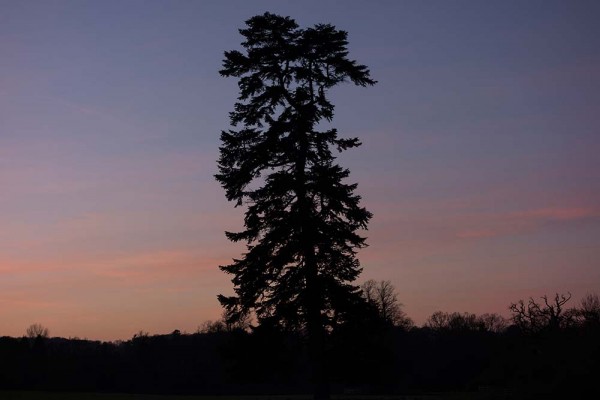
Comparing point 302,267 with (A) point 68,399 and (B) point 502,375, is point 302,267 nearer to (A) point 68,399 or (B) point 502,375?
(B) point 502,375

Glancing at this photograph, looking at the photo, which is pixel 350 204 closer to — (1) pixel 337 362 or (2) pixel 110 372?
(1) pixel 337 362

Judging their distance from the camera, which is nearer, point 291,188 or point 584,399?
point 584,399

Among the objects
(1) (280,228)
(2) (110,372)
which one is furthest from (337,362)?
(2) (110,372)

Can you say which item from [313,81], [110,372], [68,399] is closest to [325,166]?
[313,81]

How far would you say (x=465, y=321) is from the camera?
13350cm

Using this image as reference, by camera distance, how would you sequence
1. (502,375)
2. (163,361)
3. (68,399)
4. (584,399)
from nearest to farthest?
(584,399), (502,375), (68,399), (163,361)

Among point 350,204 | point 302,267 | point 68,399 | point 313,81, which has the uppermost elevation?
point 313,81

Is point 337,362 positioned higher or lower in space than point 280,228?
lower

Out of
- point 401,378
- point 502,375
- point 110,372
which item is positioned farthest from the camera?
point 110,372

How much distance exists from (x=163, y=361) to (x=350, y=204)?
89714 mm

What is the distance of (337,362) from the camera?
31.2 m

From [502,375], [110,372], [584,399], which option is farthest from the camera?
[110,372]

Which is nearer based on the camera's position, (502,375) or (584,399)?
(584,399)

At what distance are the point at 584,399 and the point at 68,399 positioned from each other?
47.0 metres
